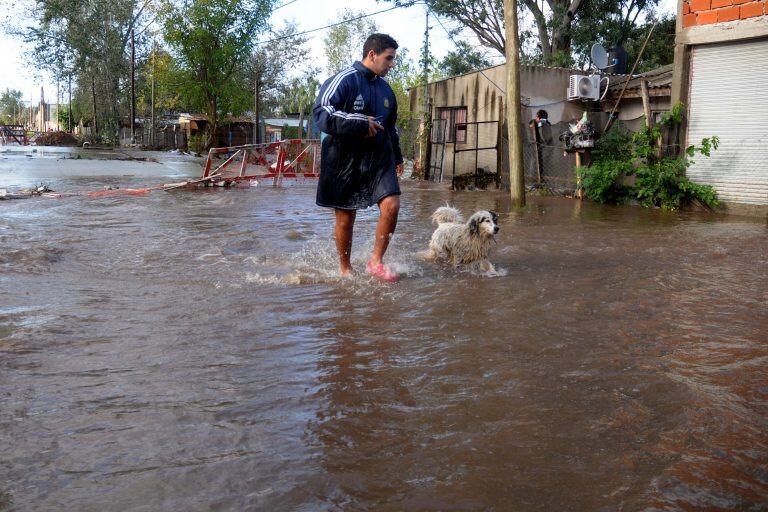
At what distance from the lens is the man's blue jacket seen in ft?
17.6

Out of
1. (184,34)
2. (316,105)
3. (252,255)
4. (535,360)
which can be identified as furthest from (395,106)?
(184,34)

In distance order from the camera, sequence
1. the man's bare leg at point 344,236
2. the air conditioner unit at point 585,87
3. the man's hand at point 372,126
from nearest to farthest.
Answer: the man's hand at point 372,126 < the man's bare leg at point 344,236 < the air conditioner unit at point 585,87

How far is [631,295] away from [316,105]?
111 inches

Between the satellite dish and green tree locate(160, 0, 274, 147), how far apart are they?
104 feet

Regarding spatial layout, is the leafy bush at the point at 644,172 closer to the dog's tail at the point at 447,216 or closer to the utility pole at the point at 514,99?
the utility pole at the point at 514,99

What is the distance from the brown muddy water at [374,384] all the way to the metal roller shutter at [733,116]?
628 centimetres

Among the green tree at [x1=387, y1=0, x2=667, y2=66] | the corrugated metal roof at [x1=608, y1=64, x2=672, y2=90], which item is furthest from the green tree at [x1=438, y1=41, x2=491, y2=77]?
the corrugated metal roof at [x1=608, y1=64, x2=672, y2=90]

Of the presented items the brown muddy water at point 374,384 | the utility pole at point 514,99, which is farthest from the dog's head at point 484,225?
the utility pole at point 514,99

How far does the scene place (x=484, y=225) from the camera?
606cm

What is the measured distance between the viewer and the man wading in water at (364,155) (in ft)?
17.5

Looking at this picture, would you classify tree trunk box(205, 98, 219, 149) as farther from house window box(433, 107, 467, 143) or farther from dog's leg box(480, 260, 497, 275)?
dog's leg box(480, 260, 497, 275)

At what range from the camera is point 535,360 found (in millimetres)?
3504

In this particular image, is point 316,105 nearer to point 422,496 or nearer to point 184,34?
point 422,496

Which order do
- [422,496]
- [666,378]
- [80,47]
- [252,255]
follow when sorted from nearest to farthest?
[422,496] → [666,378] → [252,255] → [80,47]
